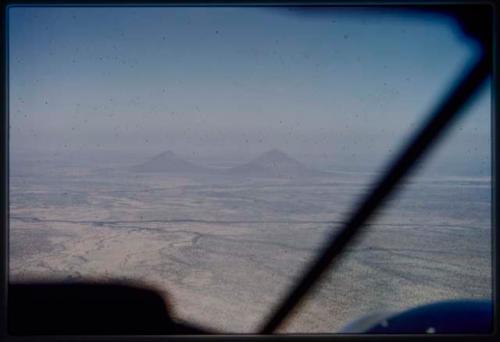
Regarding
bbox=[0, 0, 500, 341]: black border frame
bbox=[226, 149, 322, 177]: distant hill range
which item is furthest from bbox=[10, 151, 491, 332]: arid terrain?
bbox=[0, 0, 500, 341]: black border frame

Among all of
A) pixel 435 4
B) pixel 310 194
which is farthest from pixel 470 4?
pixel 310 194

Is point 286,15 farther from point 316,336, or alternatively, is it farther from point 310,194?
point 310,194

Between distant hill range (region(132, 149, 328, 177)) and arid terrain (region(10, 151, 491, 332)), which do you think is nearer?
arid terrain (region(10, 151, 491, 332))

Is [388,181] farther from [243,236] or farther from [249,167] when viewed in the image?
[243,236]

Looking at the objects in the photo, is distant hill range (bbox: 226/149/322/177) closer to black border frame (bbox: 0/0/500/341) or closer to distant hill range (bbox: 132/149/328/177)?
distant hill range (bbox: 132/149/328/177)

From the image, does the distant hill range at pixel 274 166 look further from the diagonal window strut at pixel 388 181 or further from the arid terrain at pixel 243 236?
the diagonal window strut at pixel 388 181

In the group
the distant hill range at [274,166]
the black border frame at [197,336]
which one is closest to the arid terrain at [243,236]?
the distant hill range at [274,166]
